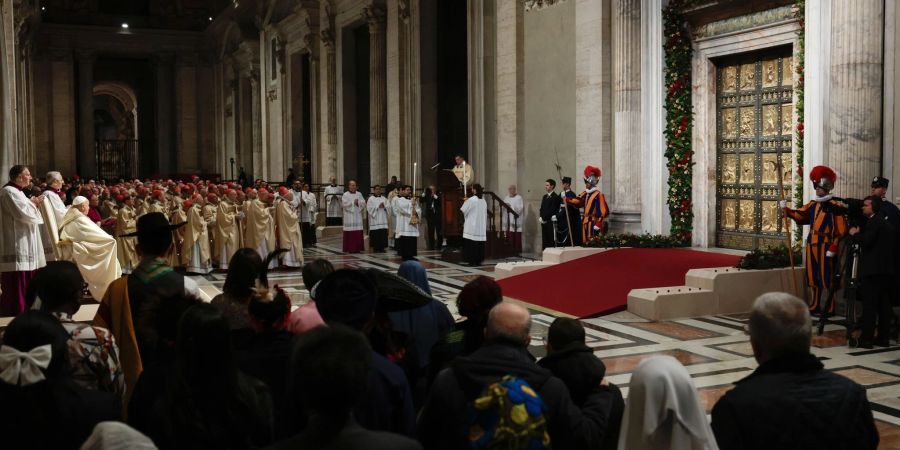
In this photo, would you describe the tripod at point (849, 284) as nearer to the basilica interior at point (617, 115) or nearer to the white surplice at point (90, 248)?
the basilica interior at point (617, 115)

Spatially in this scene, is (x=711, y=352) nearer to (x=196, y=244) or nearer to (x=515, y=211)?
(x=515, y=211)

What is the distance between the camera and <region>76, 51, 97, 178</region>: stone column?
44.2 meters

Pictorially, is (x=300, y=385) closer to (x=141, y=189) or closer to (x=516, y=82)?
(x=141, y=189)

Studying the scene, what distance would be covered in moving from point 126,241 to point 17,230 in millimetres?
6449

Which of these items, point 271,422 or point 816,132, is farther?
point 816,132

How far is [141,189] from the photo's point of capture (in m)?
17.8

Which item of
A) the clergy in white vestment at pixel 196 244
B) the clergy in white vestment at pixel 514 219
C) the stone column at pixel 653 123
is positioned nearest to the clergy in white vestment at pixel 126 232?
the clergy in white vestment at pixel 196 244

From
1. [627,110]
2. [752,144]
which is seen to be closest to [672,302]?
[752,144]

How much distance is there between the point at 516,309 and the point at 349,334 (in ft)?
3.46

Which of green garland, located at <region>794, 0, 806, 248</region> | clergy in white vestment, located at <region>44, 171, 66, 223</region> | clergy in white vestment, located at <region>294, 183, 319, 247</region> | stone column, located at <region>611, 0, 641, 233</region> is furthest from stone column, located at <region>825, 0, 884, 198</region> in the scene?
clergy in white vestment, located at <region>294, 183, 319, 247</region>

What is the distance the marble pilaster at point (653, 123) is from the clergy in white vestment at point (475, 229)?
330 cm

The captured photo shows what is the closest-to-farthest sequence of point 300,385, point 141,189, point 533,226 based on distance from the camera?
point 300,385
point 141,189
point 533,226

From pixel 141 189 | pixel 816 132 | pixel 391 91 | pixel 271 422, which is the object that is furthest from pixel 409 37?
pixel 271 422

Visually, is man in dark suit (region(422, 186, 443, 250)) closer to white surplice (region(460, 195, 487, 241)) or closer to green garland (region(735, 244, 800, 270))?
white surplice (region(460, 195, 487, 241))
